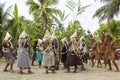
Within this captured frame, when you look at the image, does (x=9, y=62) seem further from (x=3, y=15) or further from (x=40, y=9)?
(x=3, y=15)

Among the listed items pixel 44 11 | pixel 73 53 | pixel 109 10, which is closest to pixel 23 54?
pixel 73 53

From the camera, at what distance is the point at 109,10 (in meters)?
28.1

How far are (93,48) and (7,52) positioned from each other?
5.54 metres

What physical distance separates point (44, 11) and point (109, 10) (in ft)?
17.3

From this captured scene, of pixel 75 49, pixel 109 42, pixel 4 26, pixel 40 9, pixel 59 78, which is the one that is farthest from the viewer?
pixel 4 26

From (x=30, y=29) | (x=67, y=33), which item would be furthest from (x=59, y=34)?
(x=30, y=29)

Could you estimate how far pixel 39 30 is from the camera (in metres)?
26.5

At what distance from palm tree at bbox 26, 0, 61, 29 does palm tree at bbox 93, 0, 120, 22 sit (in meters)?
4.03

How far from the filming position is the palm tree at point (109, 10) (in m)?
27.6

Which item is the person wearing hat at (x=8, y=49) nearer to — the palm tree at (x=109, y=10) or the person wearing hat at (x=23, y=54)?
the person wearing hat at (x=23, y=54)

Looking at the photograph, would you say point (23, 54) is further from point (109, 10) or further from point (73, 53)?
point (109, 10)

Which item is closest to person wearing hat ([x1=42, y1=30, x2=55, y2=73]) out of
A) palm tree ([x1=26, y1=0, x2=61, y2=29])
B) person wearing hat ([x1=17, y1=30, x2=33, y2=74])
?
person wearing hat ([x1=17, y1=30, x2=33, y2=74])

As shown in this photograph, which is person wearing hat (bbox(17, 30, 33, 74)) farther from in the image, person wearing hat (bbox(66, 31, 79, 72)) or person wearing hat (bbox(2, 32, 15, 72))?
person wearing hat (bbox(66, 31, 79, 72))

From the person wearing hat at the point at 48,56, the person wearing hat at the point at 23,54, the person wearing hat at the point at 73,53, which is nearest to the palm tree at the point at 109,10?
the person wearing hat at the point at 73,53
